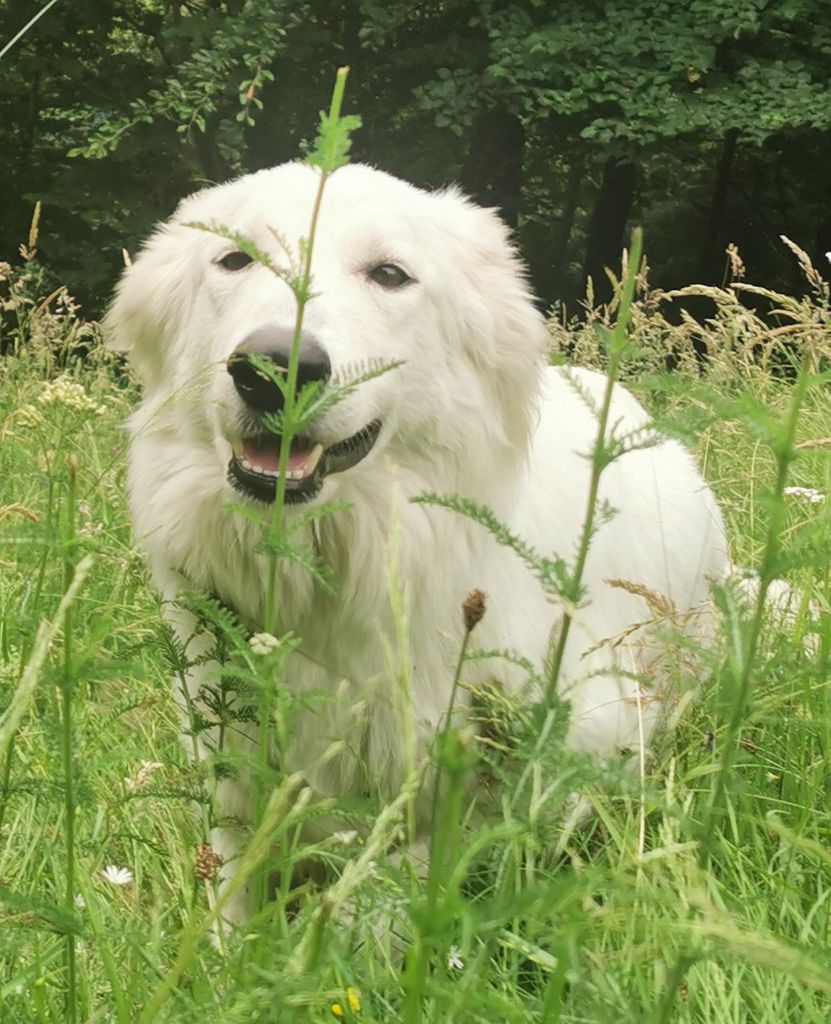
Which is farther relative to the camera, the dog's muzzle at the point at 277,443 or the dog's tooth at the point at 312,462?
the dog's tooth at the point at 312,462

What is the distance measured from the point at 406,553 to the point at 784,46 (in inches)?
338

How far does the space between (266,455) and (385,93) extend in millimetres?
Result: 8447

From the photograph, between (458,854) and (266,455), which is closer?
(458,854)

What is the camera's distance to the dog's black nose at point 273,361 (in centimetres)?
170

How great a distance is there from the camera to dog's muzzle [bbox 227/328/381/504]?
1732 mm

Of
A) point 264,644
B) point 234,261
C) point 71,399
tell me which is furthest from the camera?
point 234,261

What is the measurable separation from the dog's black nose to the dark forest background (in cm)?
573

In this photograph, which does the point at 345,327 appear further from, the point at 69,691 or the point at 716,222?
the point at 716,222

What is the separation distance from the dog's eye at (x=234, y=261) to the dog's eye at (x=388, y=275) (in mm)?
283

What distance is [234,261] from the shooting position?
227cm

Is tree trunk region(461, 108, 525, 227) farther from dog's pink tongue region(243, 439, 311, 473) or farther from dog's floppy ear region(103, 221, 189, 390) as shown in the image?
dog's pink tongue region(243, 439, 311, 473)

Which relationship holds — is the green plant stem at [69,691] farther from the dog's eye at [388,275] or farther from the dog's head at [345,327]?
the dog's eye at [388,275]

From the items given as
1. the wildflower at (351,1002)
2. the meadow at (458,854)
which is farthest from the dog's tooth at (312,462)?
the wildflower at (351,1002)

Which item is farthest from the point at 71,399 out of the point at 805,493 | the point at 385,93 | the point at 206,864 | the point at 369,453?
the point at 385,93
